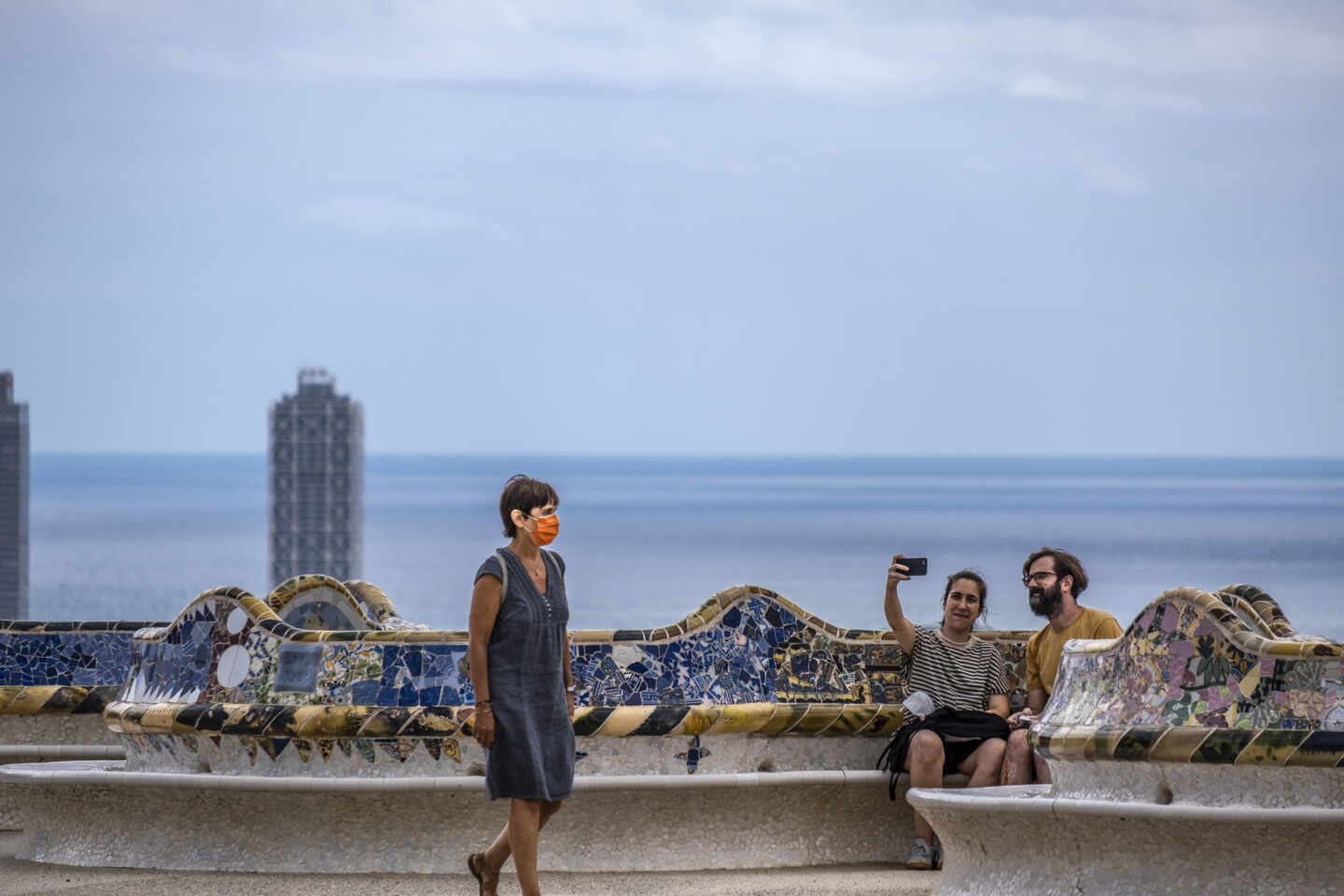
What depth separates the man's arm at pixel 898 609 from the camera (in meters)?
10.5

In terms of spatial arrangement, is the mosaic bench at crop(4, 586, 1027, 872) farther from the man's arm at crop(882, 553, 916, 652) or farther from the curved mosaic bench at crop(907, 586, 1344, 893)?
the curved mosaic bench at crop(907, 586, 1344, 893)

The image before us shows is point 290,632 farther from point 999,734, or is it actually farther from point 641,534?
point 641,534

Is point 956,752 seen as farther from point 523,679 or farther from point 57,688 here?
point 57,688

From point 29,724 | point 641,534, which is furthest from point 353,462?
point 29,724

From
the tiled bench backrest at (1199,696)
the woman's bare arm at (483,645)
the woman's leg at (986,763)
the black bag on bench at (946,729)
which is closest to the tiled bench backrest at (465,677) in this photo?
the black bag on bench at (946,729)

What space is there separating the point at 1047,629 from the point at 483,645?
3118 mm

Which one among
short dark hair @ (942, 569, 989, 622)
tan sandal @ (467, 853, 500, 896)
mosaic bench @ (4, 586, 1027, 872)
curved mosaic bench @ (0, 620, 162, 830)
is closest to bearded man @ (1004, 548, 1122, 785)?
short dark hair @ (942, 569, 989, 622)

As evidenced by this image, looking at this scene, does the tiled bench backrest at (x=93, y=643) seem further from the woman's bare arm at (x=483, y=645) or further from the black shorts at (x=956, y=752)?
the woman's bare arm at (x=483, y=645)

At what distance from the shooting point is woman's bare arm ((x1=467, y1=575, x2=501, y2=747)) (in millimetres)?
8242

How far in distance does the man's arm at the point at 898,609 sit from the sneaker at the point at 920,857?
890 mm

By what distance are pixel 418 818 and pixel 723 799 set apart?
49.9 inches

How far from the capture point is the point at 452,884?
10.0m

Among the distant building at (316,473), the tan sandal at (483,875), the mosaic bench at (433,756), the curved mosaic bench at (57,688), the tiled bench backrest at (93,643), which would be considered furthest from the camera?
the distant building at (316,473)

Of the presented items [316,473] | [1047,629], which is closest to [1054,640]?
[1047,629]
